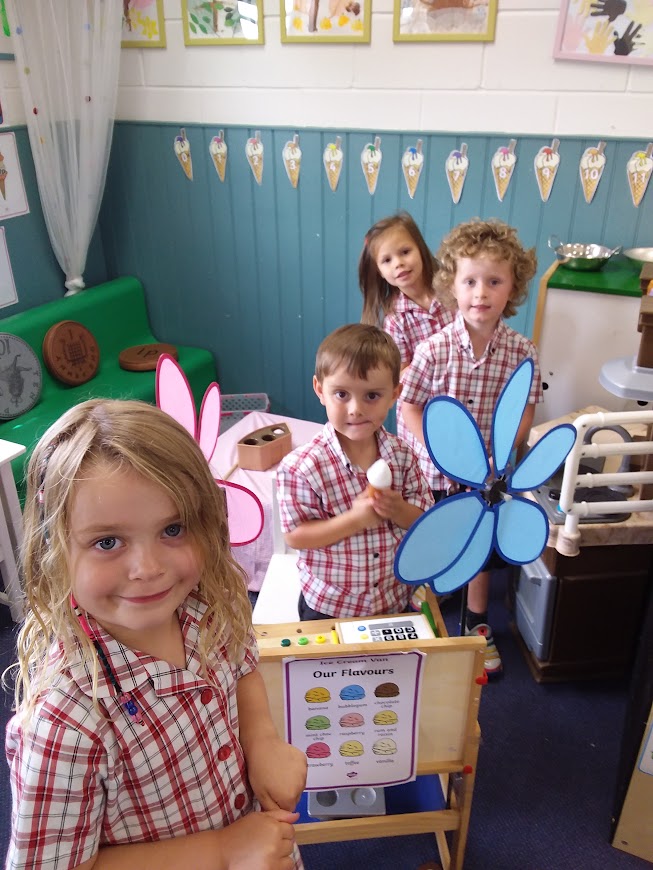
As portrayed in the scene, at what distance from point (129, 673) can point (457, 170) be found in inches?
89.2

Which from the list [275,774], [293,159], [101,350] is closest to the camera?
[275,774]

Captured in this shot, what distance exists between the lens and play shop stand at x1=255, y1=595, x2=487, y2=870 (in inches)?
47.0

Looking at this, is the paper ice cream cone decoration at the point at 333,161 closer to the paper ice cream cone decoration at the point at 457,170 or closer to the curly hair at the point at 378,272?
the paper ice cream cone decoration at the point at 457,170

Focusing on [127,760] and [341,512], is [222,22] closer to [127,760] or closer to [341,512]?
[341,512]

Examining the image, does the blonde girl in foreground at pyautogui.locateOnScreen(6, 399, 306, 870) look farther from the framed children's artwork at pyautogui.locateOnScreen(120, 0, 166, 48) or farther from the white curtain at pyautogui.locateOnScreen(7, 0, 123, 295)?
the framed children's artwork at pyautogui.locateOnScreen(120, 0, 166, 48)

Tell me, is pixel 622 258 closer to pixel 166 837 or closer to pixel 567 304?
pixel 567 304

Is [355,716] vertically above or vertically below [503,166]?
below

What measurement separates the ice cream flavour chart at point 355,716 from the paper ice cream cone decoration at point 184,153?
2.38m

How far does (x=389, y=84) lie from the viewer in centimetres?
253

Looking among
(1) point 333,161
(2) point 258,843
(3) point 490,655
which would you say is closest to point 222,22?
(1) point 333,161

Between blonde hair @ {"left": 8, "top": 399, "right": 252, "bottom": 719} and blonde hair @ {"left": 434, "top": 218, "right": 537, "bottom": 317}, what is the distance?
4.02 ft

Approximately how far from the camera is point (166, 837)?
82 centimetres

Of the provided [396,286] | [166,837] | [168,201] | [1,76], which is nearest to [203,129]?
[168,201]

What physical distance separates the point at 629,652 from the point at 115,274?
2.68 meters
